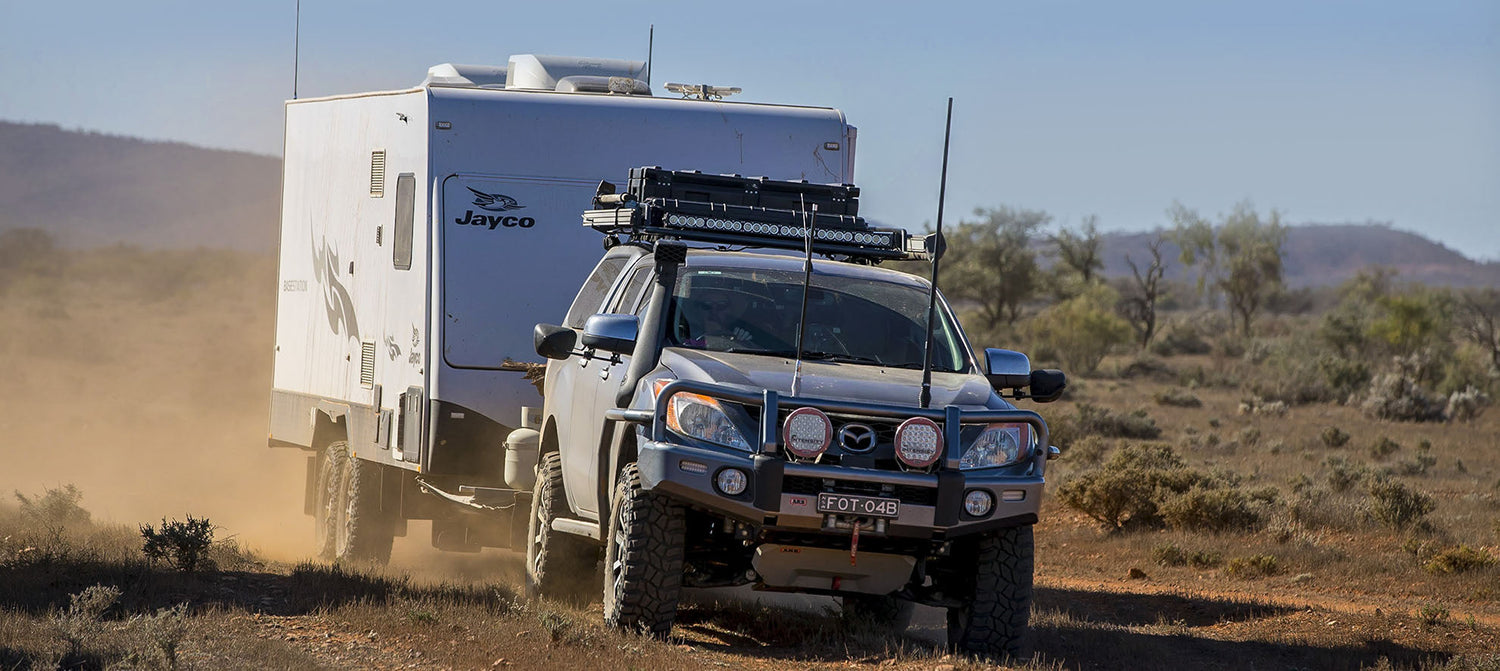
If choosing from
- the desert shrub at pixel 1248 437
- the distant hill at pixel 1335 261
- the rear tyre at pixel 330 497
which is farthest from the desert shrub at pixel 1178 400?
the distant hill at pixel 1335 261

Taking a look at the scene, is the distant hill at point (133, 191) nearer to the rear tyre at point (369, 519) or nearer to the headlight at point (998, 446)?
the rear tyre at point (369, 519)

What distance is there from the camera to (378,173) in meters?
12.2

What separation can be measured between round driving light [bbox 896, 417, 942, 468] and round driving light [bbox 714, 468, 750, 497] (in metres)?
0.70

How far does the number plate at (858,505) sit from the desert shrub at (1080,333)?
37.5m

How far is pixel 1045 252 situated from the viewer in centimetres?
6159

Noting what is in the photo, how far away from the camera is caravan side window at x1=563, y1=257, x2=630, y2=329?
9953mm

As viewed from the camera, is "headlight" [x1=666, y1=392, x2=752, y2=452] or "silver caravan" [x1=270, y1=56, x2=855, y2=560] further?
"silver caravan" [x1=270, y1=56, x2=855, y2=560]

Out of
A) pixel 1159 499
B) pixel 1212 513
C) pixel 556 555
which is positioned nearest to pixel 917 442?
pixel 556 555

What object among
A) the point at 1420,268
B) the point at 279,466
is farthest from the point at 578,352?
the point at 1420,268

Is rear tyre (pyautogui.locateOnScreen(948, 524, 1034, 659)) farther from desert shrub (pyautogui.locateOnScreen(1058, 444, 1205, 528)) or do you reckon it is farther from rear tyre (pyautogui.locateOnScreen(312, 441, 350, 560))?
desert shrub (pyautogui.locateOnScreen(1058, 444, 1205, 528))

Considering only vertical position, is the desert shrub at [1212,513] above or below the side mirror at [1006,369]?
below

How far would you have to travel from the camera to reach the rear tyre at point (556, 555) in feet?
30.9

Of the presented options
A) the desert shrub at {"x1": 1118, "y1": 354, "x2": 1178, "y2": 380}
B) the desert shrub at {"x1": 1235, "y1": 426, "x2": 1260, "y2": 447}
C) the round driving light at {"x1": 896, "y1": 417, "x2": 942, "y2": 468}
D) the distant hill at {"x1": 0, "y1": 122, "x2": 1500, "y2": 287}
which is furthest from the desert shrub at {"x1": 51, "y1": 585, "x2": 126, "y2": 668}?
the distant hill at {"x1": 0, "y1": 122, "x2": 1500, "y2": 287}

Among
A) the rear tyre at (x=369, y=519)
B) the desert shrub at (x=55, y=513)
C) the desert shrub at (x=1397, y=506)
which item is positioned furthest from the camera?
the desert shrub at (x=1397, y=506)
